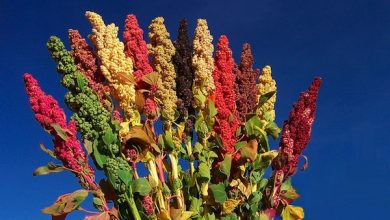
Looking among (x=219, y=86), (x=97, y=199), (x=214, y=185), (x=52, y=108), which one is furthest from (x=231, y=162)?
(x=52, y=108)

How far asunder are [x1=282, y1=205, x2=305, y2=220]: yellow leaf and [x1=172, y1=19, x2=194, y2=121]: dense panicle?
112 cm

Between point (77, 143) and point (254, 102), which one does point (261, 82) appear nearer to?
point (254, 102)

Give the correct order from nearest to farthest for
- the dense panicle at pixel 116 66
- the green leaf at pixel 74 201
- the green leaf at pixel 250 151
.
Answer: the green leaf at pixel 74 201
the dense panicle at pixel 116 66
the green leaf at pixel 250 151

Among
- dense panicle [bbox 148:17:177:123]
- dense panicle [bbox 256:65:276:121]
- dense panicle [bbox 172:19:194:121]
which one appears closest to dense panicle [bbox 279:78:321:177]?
dense panicle [bbox 256:65:276:121]

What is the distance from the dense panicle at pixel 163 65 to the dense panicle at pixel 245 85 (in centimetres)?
58

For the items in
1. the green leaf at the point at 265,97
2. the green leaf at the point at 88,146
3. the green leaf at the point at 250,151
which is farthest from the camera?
the green leaf at the point at 265,97

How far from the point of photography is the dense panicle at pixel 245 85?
4.98m

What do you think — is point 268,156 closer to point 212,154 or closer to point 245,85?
point 212,154

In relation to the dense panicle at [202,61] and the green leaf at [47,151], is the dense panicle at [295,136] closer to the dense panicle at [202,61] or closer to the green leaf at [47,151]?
the dense panicle at [202,61]

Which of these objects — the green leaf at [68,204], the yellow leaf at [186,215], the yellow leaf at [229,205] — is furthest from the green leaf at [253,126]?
the green leaf at [68,204]

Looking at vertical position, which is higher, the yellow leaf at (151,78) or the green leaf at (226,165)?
the yellow leaf at (151,78)

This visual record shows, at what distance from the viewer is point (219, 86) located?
4.83 m

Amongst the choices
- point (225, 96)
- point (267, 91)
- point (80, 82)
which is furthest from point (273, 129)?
point (80, 82)

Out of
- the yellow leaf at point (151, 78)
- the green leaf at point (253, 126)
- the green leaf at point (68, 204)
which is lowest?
the green leaf at point (68, 204)
